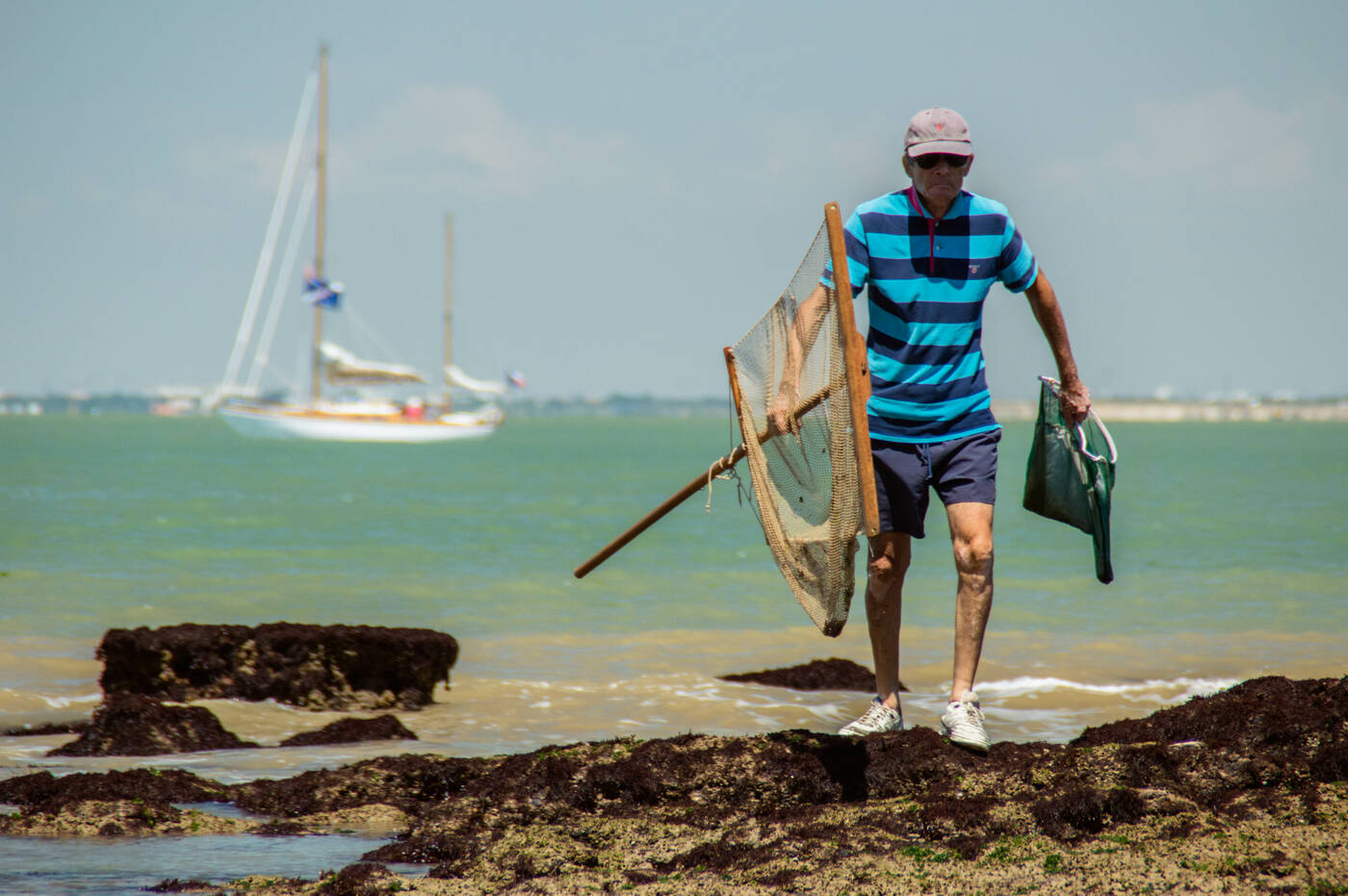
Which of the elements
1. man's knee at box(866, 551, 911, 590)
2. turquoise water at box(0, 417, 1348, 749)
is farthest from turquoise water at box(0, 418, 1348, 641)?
man's knee at box(866, 551, 911, 590)

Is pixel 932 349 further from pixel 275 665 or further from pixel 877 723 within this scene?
pixel 275 665

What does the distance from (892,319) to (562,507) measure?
99.6ft

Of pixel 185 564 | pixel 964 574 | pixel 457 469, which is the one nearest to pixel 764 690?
pixel 964 574

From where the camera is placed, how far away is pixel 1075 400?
4727 millimetres

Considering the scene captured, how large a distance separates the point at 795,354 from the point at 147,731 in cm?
353

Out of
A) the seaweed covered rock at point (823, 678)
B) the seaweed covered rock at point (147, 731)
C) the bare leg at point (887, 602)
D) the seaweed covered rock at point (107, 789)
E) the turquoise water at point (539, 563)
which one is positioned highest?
the bare leg at point (887, 602)

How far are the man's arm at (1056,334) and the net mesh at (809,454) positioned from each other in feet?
2.90

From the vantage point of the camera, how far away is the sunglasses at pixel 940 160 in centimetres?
420

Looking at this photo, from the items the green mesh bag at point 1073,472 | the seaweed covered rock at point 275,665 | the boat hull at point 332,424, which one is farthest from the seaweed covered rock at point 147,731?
the boat hull at point 332,424

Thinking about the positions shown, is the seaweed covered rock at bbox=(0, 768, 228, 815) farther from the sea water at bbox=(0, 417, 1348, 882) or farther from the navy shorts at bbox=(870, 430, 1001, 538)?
the navy shorts at bbox=(870, 430, 1001, 538)

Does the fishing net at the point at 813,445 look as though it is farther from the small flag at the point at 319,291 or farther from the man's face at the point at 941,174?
the small flag at the point at 319,291

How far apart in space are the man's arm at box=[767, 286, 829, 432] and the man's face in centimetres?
51

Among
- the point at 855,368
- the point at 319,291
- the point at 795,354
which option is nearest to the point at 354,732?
the point at 795,354

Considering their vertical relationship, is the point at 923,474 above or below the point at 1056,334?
below
